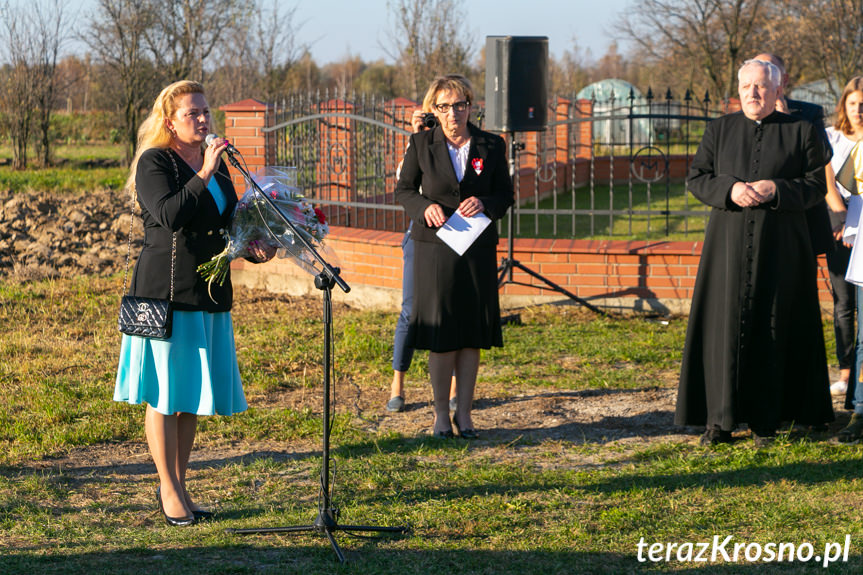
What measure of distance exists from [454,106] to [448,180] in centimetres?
40

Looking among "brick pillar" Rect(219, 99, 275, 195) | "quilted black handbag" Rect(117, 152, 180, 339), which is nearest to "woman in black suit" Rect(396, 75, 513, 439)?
"quilted black handbag" Rect(117, 152, 180, 339)

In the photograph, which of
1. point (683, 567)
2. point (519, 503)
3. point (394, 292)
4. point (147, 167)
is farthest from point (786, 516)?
point (394, 292)

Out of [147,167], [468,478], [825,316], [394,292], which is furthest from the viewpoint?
[394,292]

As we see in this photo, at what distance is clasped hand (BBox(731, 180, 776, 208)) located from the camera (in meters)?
5.19

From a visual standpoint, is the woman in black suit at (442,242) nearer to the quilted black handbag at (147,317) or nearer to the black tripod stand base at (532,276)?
Result: the quilted black handbag at (147,317)

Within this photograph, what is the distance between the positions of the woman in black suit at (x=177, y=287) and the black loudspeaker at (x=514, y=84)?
16.4 feet

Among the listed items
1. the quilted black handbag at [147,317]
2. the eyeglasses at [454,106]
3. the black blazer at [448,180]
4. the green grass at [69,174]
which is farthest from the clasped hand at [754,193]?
the green grass at [69,174]

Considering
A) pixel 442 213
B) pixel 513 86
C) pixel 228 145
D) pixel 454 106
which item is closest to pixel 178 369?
pixel 228 145

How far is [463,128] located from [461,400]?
4.94 feet

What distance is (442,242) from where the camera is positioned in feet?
18.4

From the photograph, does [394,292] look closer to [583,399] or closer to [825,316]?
[583,399]

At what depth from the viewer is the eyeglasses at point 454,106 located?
5500mm

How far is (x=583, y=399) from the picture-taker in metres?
6.61

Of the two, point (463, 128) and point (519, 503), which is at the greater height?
point (463, 128)
